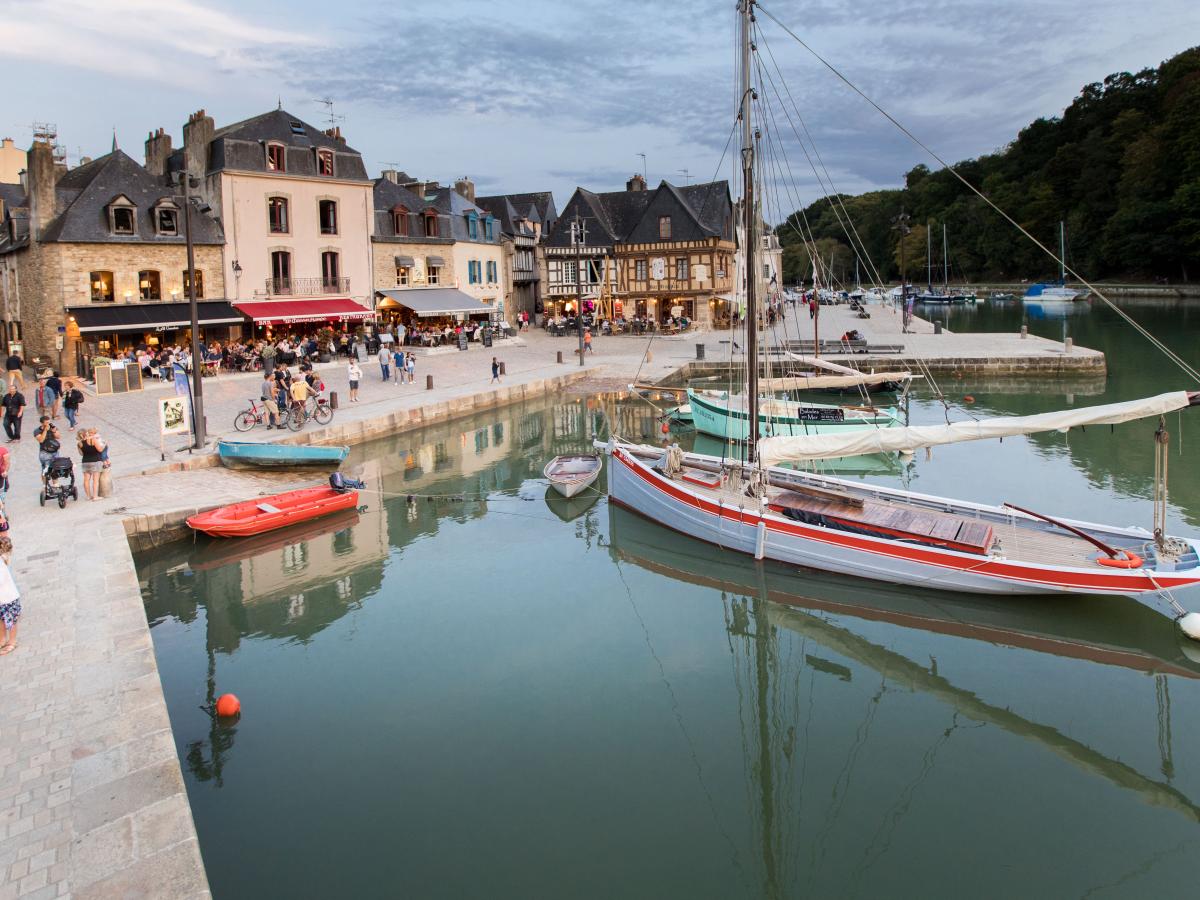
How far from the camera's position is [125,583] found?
1120 centimetres

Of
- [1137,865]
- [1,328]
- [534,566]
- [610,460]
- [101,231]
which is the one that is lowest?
[1137,865]

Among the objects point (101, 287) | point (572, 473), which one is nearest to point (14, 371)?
point (101, 287)

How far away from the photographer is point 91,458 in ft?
49.8

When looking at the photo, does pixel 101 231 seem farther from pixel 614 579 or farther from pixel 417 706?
pixel 417 706

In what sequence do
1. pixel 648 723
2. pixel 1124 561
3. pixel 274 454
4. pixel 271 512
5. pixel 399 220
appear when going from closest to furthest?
pixel 648 723 < pixel 1124 561 < pixel 271 512 < pixel 274 454 < pixel 399 220

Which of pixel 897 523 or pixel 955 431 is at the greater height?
pixel 955 431

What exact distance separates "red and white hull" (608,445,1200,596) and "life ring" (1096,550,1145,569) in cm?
12

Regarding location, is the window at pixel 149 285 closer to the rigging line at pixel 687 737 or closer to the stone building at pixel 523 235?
the stone building at pixel 523 235

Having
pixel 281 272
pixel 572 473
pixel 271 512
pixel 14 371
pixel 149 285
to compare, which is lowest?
pixel 271 512

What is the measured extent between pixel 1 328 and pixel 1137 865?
3996cm

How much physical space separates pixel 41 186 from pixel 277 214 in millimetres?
8113

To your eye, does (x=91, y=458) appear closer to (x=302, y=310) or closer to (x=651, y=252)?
(x=302, y=310)

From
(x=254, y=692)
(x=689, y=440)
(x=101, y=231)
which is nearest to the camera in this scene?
(x=254, y=692)

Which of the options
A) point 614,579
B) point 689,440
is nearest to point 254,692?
point 614,579
